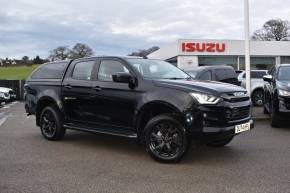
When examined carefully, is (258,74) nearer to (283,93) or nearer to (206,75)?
(206,75)

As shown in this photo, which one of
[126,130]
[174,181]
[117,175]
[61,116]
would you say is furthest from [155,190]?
[61,116]

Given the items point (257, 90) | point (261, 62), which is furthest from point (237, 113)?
point (261, 62)

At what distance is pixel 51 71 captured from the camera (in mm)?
9367

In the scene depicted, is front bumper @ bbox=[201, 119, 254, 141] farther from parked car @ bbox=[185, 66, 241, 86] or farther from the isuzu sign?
the isuzu sign

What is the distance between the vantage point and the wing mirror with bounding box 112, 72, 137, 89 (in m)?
7.21

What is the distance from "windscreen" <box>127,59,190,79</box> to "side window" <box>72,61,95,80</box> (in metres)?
0.95

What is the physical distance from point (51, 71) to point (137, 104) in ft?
9.83

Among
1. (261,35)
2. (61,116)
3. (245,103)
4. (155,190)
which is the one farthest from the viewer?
(261,35)

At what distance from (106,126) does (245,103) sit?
248 centimetres

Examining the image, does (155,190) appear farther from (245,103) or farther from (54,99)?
(54,99)

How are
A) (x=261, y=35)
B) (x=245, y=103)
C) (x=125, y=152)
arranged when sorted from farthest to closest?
(x=261, y=35), (x=125, y=152), (x=245, y=103)

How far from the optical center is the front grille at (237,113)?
662 cm

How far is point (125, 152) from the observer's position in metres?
7.71

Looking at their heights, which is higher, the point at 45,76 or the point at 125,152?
the point at 45,76
